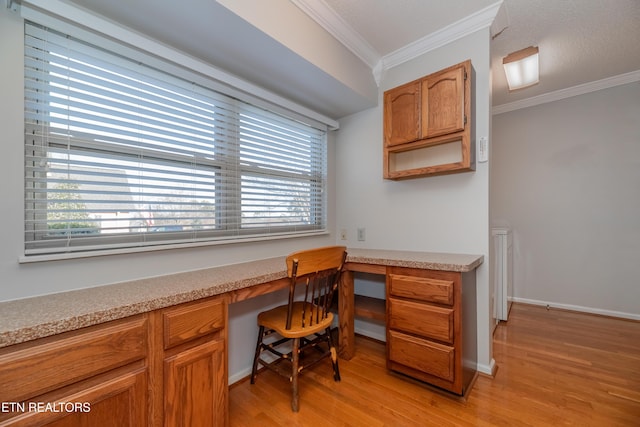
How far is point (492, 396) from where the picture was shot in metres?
1.61

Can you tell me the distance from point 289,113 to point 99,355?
1.88m

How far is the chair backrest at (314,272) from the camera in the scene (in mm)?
1467

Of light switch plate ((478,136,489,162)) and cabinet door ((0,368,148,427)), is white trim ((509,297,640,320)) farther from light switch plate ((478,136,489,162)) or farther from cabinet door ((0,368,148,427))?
cabinet door ((0,368,148,427))

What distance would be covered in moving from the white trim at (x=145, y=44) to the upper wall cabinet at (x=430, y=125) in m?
0.88

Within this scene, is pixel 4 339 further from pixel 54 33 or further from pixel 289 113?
pixel 289 113

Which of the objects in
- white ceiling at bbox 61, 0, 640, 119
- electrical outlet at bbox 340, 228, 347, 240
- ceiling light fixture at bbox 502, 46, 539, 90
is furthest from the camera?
electrical outlet at bbox 340, 228, 347, 240

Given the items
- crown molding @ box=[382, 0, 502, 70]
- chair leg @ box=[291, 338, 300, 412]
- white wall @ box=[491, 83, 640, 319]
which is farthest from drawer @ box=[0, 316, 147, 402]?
white wall @ box=[491, 83, 640, 319]

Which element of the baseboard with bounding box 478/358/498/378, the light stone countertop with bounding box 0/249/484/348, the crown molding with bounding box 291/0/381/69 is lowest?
the baseboard with bounding box 478/358/498/378

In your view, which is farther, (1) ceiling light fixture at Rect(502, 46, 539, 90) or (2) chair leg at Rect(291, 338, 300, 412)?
(1) ceiling light fixture at Rect(502, 46, 539, 90)

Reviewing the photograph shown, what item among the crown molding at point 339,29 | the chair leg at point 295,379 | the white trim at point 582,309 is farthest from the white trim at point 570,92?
the chair leg at point 295,379

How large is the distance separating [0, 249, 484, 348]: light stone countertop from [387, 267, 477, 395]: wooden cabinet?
11cm

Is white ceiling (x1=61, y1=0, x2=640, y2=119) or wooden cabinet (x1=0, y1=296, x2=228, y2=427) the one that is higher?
white ceiling (x1=61, y1=0, x2=640, y2=119)

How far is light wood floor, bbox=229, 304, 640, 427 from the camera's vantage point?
4.71ft

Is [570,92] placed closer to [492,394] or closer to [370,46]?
[370,46]
